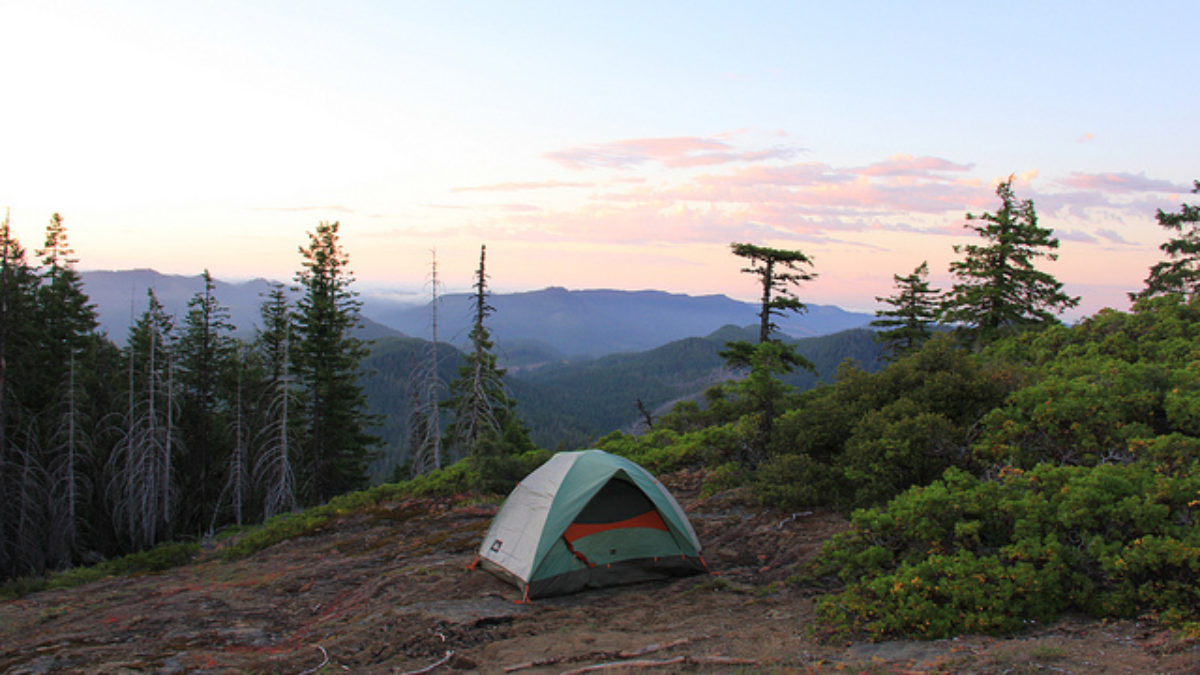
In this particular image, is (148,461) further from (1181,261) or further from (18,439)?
(1181,261)

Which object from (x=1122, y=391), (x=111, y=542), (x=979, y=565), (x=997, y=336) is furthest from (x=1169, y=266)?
(x=111, y=542)

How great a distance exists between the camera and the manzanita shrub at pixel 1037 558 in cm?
538

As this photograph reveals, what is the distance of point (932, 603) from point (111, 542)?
35263 mm

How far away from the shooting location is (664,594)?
27.8 ft

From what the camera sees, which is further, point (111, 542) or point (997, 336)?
point (111, 542)

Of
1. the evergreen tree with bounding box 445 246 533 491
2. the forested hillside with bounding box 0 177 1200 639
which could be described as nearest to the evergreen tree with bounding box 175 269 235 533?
the forested hillside with bounding box 0 177 1200 639

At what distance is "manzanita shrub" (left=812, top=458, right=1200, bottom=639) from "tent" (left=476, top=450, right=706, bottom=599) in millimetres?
2964

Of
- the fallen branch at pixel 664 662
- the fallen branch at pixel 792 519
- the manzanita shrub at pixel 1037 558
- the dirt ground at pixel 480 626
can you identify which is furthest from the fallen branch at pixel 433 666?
the fallen branch at pixel 792 519

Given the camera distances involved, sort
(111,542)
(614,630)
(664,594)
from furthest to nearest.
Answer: (111,542) < (664,594) < (614,630)

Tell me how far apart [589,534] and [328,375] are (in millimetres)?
24320

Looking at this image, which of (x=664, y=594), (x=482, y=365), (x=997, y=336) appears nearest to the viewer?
(x=664, y=594)

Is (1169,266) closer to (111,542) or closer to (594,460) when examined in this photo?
(594,460)

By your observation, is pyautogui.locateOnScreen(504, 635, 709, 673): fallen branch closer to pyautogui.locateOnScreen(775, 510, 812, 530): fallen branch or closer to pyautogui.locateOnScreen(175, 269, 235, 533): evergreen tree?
pyautogui.locateOnScreen(775, 510, 812, 530): fallen branch

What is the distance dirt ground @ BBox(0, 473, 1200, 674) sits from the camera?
5.21 meters
